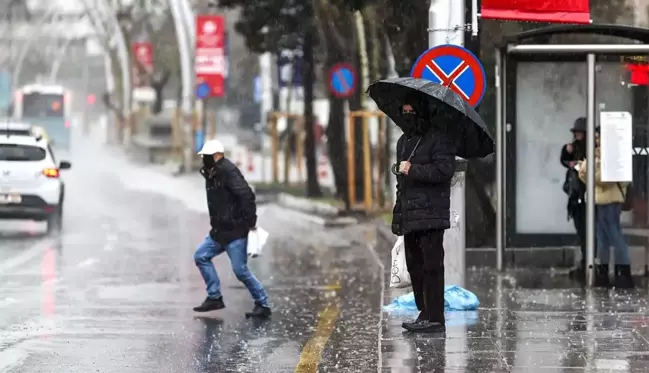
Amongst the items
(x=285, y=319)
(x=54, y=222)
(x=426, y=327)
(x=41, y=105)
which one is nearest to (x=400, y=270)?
(x=426, y=327)

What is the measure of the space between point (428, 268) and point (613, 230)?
424cm

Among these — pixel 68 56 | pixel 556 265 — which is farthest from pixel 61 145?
pixel 68 56

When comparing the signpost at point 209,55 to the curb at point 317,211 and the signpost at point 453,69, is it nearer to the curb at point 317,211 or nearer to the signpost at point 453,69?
the curb at point 317,211

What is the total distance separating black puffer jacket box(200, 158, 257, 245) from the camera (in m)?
12.6

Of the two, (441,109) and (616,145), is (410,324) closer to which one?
(441,109)

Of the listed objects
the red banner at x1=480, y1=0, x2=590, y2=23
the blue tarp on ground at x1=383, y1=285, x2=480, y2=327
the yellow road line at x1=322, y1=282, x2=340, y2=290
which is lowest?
the yellow road line at x1=322, y1=282, x2=340, y2=290

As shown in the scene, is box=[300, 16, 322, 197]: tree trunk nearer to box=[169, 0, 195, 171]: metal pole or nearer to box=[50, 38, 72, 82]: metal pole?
box=[169, 0, 195, 171]: metal pole

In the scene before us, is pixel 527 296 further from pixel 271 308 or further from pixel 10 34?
pixel 10 34

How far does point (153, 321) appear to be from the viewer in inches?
489

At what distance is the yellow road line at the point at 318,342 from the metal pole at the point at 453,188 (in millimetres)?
1088

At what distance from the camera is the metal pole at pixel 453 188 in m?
12.6

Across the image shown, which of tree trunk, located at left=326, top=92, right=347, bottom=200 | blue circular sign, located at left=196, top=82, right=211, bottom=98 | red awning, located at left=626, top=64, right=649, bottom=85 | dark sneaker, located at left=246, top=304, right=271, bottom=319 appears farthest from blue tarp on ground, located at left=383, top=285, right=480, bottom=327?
blue circular sign, located at left=196, top=82, right=211, bottom=98

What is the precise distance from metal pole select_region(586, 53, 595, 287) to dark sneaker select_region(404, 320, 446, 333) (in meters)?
3.92

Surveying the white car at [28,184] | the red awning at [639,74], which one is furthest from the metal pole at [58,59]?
the red awning at [639,74]
